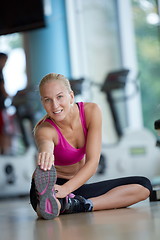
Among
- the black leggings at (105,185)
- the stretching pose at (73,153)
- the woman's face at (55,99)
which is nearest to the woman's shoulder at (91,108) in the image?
the stretching pose at (73,153)

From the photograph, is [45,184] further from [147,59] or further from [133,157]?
[147,59]

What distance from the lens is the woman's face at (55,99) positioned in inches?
90.9

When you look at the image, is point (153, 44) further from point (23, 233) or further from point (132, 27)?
point (23, 233)

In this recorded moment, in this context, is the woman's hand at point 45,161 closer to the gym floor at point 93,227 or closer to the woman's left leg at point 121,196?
the gym floor at point 93,227

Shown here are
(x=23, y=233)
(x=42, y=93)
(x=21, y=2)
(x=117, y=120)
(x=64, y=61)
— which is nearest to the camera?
(x=23, y=233)

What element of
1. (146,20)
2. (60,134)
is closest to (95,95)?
(146,20)

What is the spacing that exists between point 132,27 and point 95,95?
109 centimetres

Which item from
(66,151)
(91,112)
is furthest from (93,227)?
(91,112)

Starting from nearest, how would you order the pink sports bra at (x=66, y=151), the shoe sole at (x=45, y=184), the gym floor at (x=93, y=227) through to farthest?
the gym floor at (x=93, y=227) → the shoe sole at (x=45, y=184) → the pink sports bra at (x=66, y=151)

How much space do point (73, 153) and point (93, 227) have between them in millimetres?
671

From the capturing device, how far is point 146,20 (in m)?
6.47

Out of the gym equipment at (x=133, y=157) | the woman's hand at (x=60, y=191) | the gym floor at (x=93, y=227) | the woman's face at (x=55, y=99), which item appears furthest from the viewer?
the gym equipment at (x=133, y=157)

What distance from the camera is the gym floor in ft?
5.28

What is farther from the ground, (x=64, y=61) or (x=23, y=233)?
(x=64, y=61)
